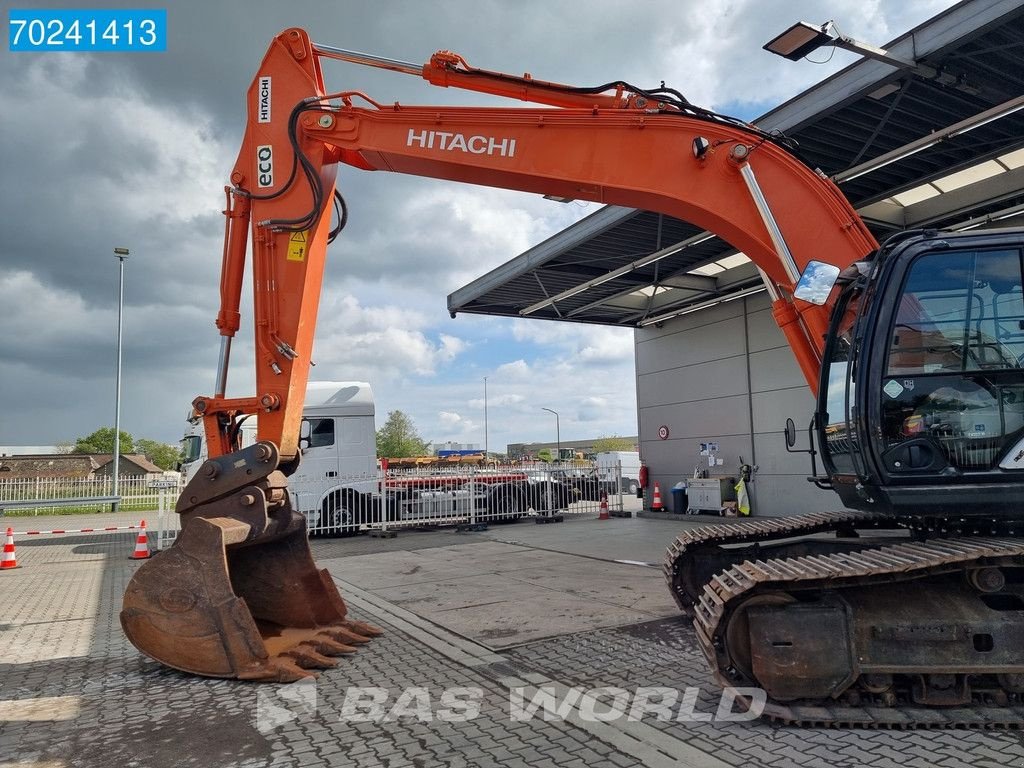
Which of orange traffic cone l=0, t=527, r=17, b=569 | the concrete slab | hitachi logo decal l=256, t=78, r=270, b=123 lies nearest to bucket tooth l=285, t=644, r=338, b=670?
the concrete slab

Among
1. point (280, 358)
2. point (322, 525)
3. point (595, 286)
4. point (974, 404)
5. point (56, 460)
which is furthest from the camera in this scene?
point (56, 460)

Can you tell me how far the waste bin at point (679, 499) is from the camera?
18312mm

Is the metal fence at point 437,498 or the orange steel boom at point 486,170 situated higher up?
the orange steel boom at point 486,170

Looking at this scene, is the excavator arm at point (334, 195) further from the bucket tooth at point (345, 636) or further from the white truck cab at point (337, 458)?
the white truck cab at point (337, 458)

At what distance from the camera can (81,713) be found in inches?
183

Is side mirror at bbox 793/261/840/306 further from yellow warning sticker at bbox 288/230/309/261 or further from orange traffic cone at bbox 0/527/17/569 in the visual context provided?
orange traffic cone at bbox 0/527/17/569

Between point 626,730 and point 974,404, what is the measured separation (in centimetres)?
306

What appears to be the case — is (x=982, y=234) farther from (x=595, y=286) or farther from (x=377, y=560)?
(x=595, y=286)

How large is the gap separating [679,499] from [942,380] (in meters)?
14.1

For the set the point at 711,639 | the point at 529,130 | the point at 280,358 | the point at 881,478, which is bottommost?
the point at 711,639

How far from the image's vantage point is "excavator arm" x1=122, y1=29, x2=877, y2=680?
5.82m

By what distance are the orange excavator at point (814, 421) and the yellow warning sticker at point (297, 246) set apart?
18mm

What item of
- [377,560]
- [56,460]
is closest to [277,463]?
[377,560]

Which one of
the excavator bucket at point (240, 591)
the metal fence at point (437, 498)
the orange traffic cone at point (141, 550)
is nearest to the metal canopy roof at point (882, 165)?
the metal fence at point (437, 498)
